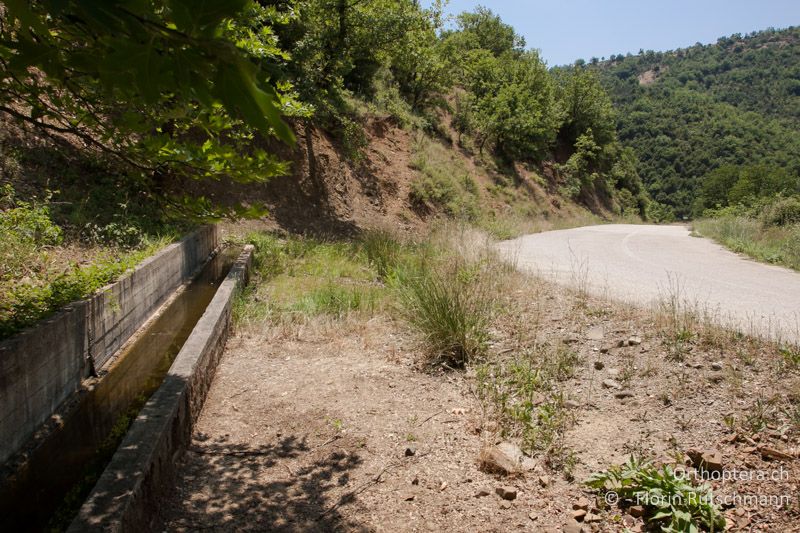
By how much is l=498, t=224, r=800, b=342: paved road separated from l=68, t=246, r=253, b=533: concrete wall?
193 inches

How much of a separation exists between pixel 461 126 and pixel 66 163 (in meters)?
22.1

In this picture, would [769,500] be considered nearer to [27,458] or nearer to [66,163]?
[27,458]

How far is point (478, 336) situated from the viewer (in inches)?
223

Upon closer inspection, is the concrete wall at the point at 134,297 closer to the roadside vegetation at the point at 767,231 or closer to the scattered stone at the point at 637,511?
the scattered stone at the point at 637,511

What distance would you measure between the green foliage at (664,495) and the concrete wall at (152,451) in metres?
2.61

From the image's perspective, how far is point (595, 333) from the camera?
5727 mm

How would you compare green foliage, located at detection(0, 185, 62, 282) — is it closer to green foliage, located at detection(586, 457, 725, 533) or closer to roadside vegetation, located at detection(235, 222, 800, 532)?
roadside vegetation, located at detection(235, 222, 800, 532)

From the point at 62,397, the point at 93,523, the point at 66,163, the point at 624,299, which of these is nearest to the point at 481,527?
the point at 93,523

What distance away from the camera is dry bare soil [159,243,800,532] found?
10.8 ft

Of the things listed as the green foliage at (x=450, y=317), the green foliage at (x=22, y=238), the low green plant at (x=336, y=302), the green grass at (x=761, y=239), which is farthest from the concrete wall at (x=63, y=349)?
the green grass at (x=761, y=239)

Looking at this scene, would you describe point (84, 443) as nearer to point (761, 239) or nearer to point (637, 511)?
point (637, 511)

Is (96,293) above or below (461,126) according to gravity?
below

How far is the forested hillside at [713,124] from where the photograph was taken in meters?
68.5

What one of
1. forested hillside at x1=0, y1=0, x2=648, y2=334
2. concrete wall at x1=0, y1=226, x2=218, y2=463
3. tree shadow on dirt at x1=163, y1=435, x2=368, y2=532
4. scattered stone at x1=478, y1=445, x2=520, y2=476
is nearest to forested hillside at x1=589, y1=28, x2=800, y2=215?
forested hillside at x1=0, y1=0, x2=648, y2=334
